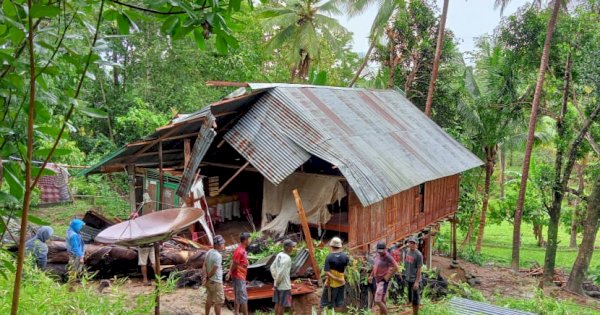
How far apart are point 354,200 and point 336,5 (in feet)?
48.8

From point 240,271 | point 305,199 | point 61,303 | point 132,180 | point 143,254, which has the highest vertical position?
point 132,180

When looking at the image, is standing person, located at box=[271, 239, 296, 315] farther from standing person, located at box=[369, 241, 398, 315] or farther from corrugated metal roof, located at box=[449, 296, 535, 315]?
corrugated metal roof, located at box=[449, 296, 535, 315]

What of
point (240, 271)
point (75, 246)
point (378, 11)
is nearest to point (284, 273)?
point (240, 271)

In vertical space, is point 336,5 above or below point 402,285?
above

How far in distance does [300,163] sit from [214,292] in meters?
3.54

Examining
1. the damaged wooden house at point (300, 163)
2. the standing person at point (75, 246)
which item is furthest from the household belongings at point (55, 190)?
the standing person at point (75, 246)

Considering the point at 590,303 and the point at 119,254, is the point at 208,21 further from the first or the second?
the point at 590,303

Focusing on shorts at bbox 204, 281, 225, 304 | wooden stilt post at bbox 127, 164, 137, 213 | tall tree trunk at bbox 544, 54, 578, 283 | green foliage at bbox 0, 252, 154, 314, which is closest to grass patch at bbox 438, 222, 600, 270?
tall tree trunk at bbox 544, 54, 578, 283

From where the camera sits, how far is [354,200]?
37.7ft

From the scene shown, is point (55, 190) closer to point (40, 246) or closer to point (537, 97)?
point (40, 246)

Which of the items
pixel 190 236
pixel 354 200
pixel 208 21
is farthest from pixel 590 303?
pixel 208 21

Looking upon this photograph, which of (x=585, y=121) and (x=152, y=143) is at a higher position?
(x=585, y=121)

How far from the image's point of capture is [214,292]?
8.27 m

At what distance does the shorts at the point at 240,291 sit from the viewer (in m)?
8.52
